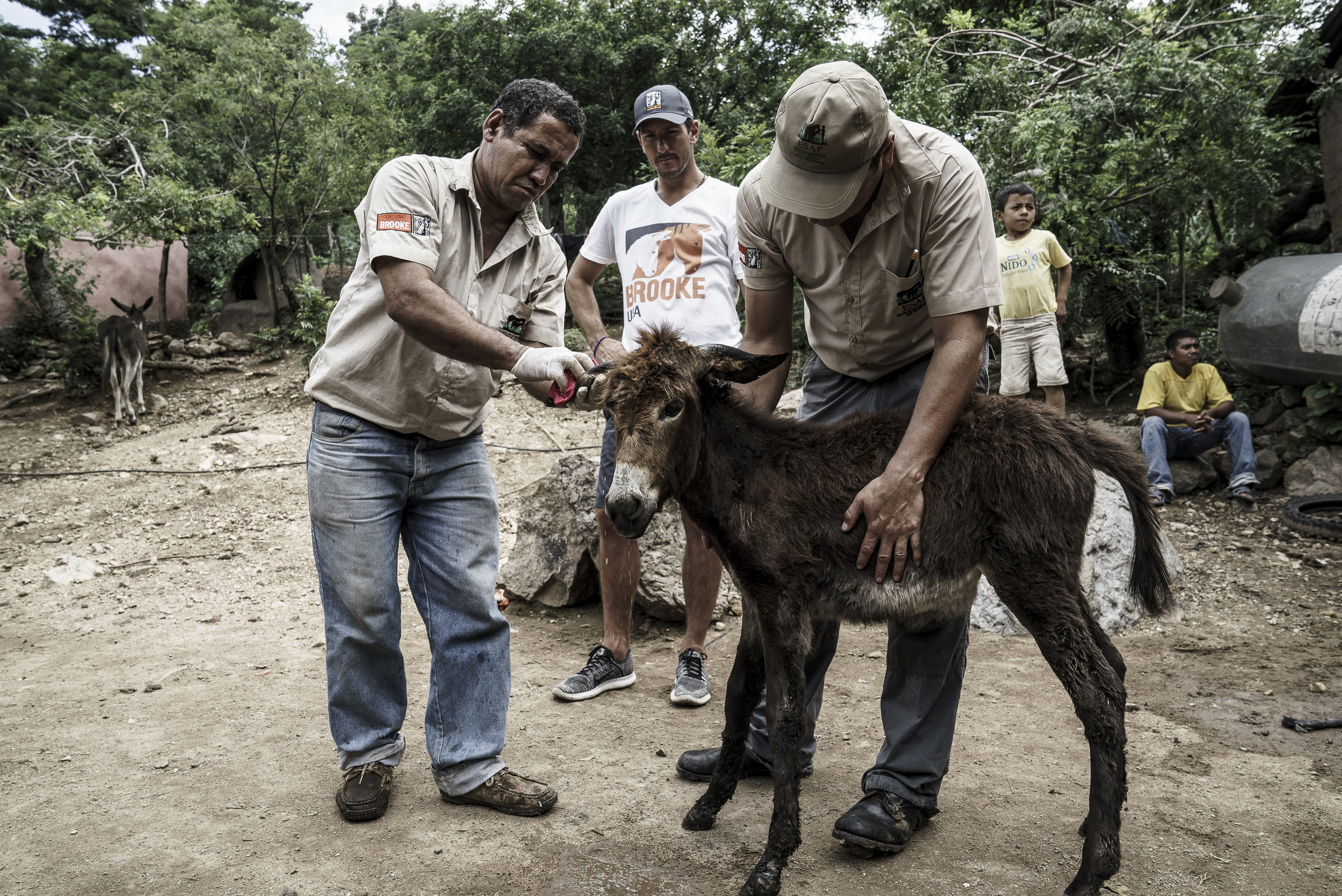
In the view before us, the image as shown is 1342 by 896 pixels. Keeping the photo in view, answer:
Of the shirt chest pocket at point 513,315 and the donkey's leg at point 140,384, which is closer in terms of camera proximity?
the shirt chest pocket at point 513,315

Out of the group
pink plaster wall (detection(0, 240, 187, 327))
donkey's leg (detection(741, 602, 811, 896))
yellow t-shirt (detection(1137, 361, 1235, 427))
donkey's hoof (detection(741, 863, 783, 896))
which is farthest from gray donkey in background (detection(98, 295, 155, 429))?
yellow t-shirt (detection(1137, 361, 1235, 427))

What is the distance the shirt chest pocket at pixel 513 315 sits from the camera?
3.56 meters

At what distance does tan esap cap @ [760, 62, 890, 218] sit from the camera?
2.59 m

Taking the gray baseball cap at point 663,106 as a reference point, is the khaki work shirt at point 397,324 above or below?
below

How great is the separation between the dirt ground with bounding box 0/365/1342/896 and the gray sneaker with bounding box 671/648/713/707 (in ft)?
0.26

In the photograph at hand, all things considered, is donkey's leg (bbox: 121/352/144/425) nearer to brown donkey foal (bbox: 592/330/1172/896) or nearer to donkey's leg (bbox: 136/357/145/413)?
donkey's leg (bbox: 136/357/145/413)

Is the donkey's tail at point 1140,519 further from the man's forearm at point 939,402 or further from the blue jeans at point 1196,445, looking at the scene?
the blue jeans at point 1196,445

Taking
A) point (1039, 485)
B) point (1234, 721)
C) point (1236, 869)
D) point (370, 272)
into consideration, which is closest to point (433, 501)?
point (370, 272)

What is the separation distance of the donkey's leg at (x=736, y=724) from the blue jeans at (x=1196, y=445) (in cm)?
559

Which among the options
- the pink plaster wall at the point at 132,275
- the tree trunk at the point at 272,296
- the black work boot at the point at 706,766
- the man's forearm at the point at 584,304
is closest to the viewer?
the black work boot at the point at 706,766

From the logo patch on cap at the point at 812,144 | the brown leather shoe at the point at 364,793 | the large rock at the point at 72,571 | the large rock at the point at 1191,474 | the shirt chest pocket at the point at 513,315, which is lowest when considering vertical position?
the large rock at the point at 72,571

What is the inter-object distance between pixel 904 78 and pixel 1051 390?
4.13 metres

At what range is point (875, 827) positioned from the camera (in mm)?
2932

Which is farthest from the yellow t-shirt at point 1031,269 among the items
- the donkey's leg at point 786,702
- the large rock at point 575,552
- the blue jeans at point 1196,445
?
the donkey's leg at point 786,702
